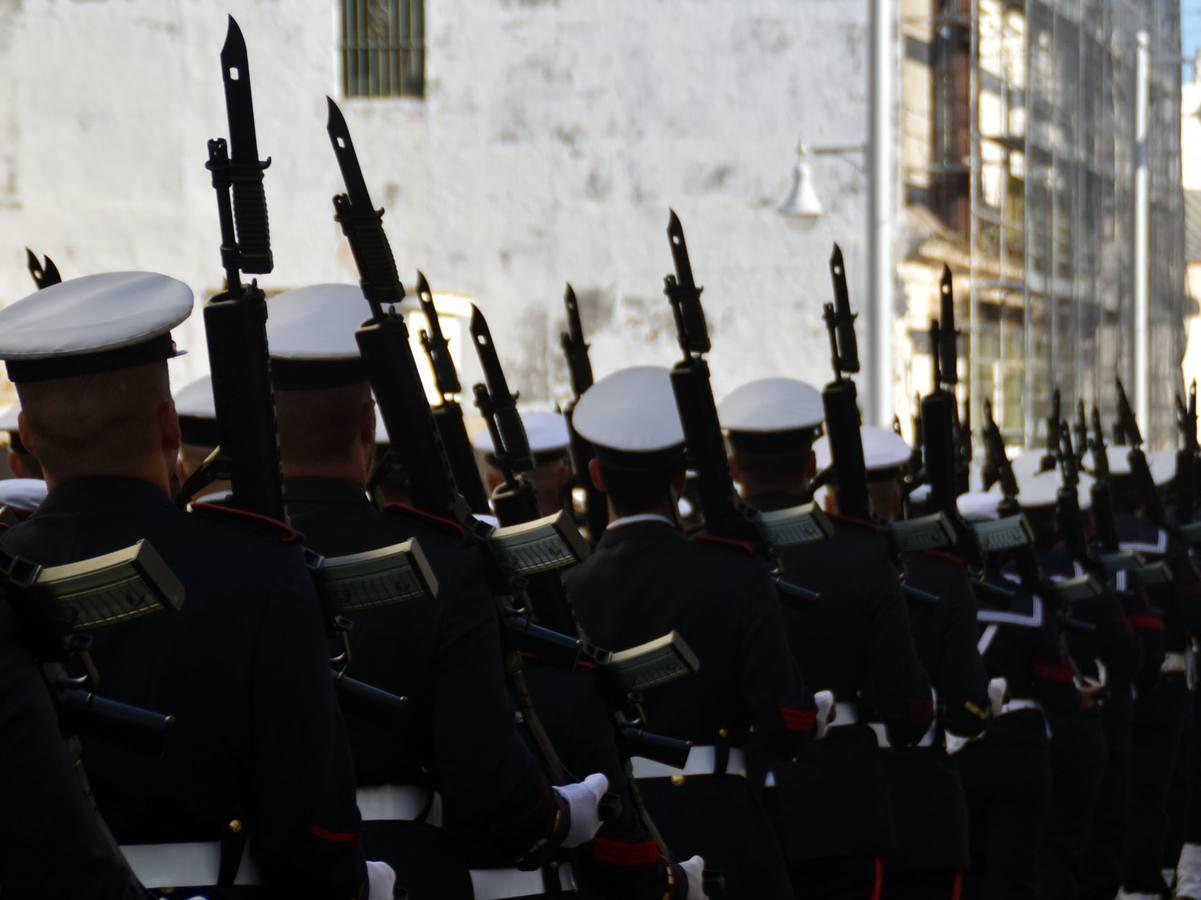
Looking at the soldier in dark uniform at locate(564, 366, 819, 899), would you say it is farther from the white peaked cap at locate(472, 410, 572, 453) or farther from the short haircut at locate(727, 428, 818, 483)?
the white peaked cap at locate(472, 410, 572, 453)

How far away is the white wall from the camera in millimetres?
15188

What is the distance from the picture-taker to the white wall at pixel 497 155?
15188 millimetres

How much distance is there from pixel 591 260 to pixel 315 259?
211 centimetres

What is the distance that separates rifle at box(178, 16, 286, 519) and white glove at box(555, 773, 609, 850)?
37.5 inches

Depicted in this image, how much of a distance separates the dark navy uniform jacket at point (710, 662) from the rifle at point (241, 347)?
185cm

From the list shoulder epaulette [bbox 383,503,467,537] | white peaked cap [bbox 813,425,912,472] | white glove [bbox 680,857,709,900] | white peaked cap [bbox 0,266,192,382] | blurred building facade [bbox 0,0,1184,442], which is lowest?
white glove [bbox 680,857,709,900]

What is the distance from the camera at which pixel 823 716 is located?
4824 mm

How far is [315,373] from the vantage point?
3389 mm

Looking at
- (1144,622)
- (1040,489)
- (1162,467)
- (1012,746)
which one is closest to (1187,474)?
(1162,467)

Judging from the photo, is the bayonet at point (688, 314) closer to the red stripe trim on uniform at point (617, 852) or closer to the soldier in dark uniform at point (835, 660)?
the soldier in dark uniform at point (835, 660)

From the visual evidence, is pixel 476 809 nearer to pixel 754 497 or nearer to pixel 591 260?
pixel 754 497

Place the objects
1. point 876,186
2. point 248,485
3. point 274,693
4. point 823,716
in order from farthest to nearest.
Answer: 1. point 876,186
2. point 823,716
3. point 248,485
4. point 274,693

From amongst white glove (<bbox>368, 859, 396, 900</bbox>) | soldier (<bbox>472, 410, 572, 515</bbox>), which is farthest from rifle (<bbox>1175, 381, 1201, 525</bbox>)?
white glove (<bbox>368, 859, 396, 900</bbox>)

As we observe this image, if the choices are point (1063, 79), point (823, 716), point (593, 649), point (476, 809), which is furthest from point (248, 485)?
point (1063, 79)
